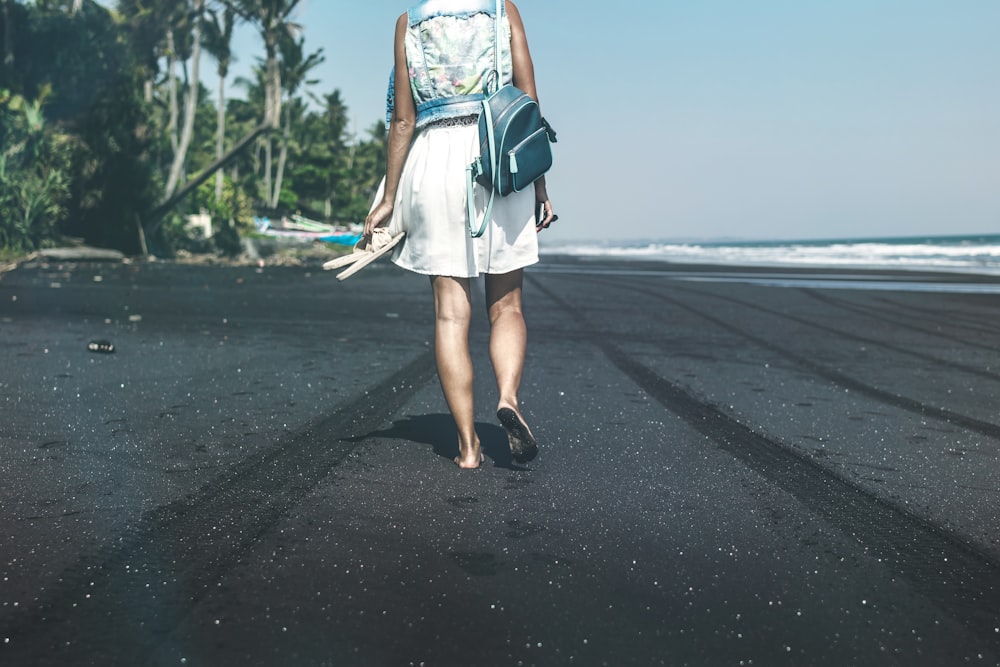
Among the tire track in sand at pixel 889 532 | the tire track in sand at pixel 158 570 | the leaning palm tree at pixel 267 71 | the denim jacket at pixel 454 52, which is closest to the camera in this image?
the tire track in sand at pixel 158 570

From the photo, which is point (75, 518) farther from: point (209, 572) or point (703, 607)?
point (703, 607)

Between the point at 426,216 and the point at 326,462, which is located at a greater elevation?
the point at 426,216

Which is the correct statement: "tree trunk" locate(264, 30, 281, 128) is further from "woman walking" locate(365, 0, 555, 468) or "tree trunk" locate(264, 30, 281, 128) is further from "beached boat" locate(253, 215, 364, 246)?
"woman walking" locate(365, 0, 555, 468)

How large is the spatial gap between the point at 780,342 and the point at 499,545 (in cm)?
631

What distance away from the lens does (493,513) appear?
2.85 m

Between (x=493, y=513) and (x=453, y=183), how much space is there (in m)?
1.23

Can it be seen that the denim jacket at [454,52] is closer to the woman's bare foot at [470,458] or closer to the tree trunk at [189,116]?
the woman's bare foot at [470,458]

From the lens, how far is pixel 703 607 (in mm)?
2111

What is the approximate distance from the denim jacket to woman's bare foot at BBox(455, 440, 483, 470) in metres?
1.20

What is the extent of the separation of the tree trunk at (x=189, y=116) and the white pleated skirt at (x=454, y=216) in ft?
99.1

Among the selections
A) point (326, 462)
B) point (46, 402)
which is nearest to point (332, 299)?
point (46, 402)

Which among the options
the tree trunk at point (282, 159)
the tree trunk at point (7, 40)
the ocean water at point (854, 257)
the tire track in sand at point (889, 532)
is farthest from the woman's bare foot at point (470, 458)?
the tree trunk at point (282, 159)

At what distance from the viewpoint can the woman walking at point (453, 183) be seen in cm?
342

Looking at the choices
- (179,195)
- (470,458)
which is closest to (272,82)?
(179,195)
